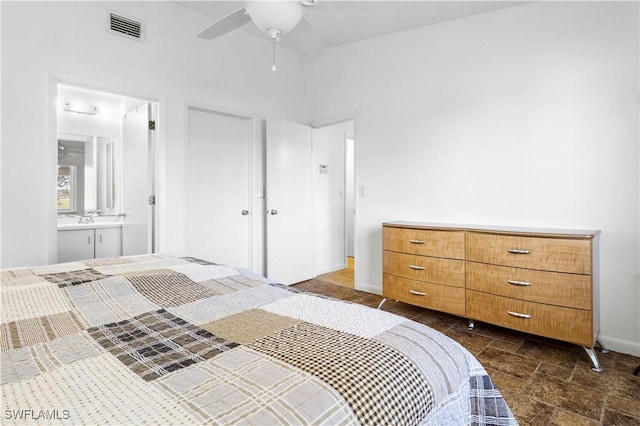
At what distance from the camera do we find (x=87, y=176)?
3973 mm

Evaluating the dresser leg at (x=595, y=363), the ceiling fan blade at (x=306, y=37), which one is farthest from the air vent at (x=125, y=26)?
the dresser leg at (x=595, y=363)

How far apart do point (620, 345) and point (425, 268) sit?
4.62 feet

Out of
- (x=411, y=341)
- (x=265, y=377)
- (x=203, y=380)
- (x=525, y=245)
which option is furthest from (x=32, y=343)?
(x=525, y=245)

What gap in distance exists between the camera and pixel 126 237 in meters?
3.68

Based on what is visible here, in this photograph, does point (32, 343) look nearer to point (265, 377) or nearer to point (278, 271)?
point (265, 377)

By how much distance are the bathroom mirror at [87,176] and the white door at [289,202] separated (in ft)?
6.35

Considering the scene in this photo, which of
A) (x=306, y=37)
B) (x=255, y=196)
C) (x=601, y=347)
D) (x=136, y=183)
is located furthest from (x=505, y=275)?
(x=136, y=183)

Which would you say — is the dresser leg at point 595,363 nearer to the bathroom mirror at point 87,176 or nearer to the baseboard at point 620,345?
the baseboard at point 620,345

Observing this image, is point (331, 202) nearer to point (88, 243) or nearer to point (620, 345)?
point (88, 243)

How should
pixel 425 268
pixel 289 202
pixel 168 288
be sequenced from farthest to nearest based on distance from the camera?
1. pixel 289 202
2. pixel 425 268
3. pixel 168 288

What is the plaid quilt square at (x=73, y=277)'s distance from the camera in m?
1.34

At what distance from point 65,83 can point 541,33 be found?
3.72 meters

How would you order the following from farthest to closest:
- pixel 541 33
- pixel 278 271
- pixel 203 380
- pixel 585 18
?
1. pixel 278 271
2. pixel 541 33
3. pixel 585 18
4. pixel 203 380

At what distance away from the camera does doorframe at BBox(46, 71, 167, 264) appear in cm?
249
